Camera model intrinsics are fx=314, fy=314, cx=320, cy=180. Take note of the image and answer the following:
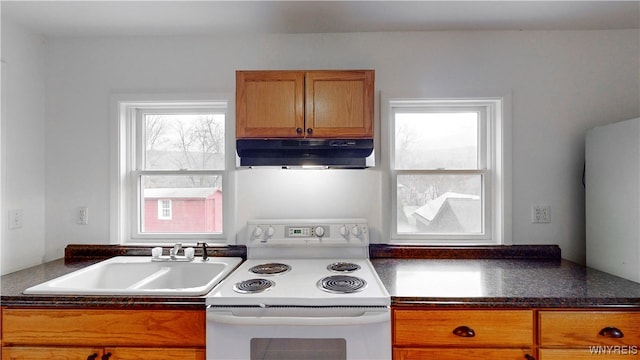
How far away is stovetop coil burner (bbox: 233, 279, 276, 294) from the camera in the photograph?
4.67 ft

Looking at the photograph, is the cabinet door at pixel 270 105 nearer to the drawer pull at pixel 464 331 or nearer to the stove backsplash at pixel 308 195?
the stove backsplash at pixel 308 195

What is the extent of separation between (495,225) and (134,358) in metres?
2.19

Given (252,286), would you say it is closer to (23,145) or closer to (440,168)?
(440,168)

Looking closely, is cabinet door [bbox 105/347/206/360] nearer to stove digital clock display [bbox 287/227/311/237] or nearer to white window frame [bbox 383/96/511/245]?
stove digital clock display [bbox 287/227/311/237]

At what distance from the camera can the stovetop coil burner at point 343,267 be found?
69.0 inches

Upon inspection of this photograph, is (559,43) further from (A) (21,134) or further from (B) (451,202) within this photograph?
(A) (21,134)

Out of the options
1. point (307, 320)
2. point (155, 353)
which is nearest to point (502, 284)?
point (307, 320)

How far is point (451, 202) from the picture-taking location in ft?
7.13

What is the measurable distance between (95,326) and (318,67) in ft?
6.08

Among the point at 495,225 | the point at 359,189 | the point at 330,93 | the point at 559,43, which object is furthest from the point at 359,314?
the point at 559,43

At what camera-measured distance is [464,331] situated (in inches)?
53.1

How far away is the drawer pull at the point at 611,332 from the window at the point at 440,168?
854 millimetres

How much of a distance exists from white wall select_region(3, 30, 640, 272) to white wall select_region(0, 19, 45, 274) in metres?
0.05

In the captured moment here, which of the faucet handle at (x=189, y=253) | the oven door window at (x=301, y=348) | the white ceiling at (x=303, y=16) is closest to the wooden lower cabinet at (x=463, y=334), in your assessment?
the oven door window at (x=301, y=348)
